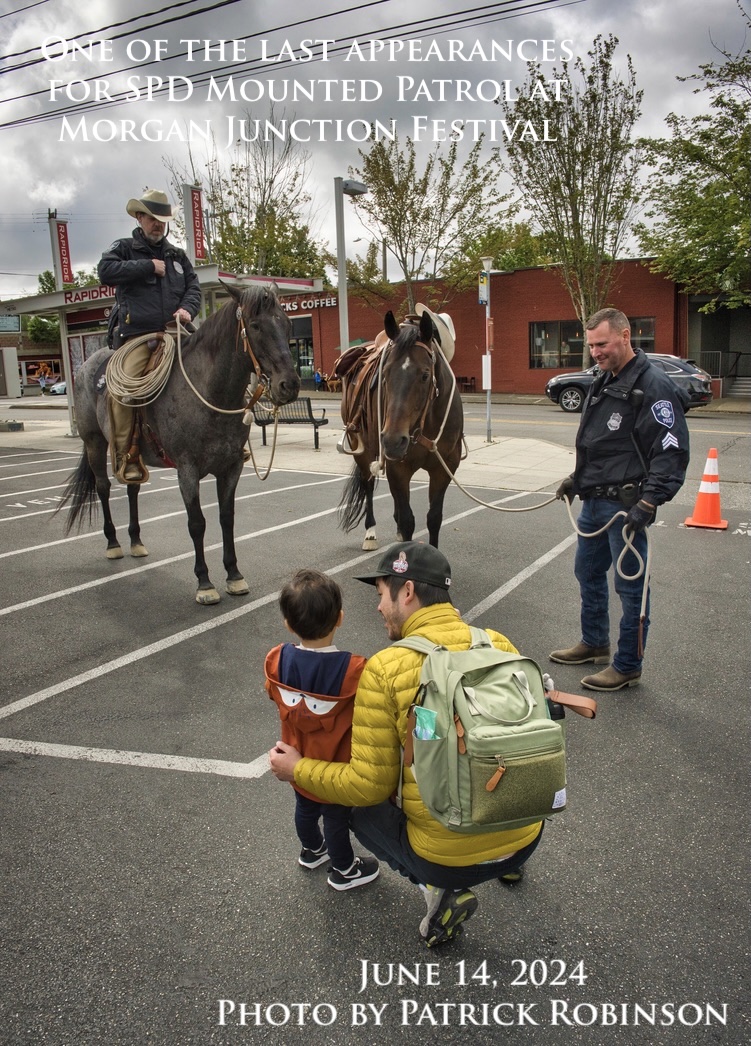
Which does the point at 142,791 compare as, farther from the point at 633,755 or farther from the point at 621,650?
the point at 621,650

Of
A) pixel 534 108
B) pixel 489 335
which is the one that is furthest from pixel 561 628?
pixel 534 108

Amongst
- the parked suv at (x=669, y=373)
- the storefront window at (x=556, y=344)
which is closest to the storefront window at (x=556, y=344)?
the storefront window at (x=556, y=344)

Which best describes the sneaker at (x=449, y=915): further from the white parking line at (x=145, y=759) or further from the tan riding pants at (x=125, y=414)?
the tan riding pants at (x=125, y=414)

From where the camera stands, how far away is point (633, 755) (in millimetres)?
3520

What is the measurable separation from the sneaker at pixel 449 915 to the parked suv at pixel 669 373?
1985 cm

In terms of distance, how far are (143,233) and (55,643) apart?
3.54 meters

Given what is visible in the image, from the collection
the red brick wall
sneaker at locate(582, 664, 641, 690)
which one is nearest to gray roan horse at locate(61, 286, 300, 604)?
sneaker at locate(582, 664, 641, 690)

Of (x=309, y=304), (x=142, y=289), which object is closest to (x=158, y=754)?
(x=142, y=289)

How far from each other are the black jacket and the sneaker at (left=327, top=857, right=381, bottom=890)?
16.5 ft

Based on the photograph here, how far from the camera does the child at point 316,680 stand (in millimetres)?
2332

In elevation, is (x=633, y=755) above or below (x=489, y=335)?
below

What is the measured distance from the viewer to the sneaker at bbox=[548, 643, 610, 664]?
4.56 metres

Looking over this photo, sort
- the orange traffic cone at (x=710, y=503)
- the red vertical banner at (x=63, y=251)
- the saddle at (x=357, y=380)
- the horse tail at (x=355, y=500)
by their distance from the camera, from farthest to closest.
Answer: the red vertical banner at (x=63, y=251), the orange traffic cone at (x=710, y=503), the horse tail at (x=355, y=500), the saddle at (x=357, y=380)

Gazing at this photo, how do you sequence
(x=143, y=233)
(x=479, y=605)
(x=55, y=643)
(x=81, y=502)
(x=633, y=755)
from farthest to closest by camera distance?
(x=81, y=502) < (x=143, y=233) < (x=479, y=605) < (x=55, y=643) < (x=633, y=755)
